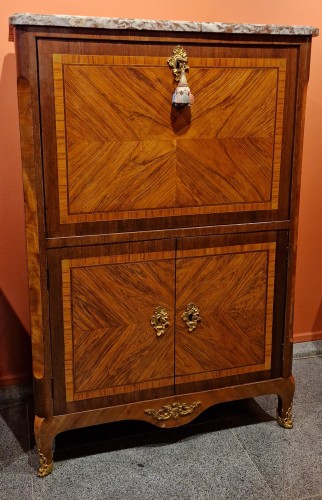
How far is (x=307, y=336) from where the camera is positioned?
7.53ft

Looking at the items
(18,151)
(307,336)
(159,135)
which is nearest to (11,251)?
(18,151)

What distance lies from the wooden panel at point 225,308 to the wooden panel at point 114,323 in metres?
0.05

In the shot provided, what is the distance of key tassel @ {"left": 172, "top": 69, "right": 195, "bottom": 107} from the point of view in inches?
55.1

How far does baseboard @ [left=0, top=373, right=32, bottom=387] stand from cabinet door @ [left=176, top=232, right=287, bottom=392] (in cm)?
63

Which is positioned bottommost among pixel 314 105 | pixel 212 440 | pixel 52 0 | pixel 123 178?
pixel 212 440

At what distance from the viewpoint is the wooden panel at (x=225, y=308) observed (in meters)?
1.58

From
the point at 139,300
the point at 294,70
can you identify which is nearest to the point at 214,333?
the point at 139,300

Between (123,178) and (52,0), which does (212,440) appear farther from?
(52,0)

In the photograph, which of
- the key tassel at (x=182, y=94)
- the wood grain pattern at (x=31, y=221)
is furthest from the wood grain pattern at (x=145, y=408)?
the key tassel at (x=182, y=94)

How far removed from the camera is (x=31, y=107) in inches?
52.7

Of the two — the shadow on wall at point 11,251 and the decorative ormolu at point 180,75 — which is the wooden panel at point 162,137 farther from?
the shadow on wall at point 11,251

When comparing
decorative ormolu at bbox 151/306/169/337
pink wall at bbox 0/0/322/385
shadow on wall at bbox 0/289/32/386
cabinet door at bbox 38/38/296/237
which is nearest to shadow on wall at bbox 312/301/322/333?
pink wall at bbox 0/0/322/385

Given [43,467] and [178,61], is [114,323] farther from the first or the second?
[178,61]

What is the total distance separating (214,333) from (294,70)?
775 millimetres
